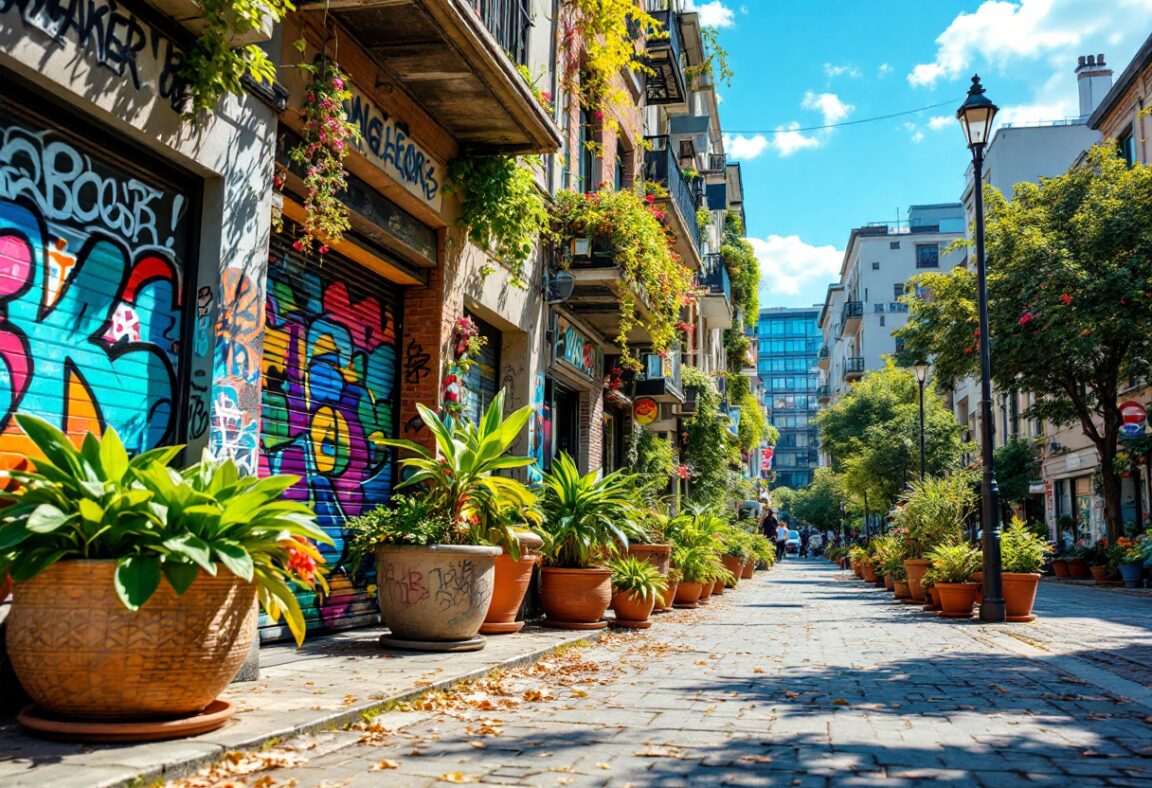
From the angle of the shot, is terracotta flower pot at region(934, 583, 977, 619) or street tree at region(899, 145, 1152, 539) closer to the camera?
terracotta flower pot at region(934, 583, 977, 619)

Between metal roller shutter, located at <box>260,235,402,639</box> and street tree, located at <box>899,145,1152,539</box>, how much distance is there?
18.7 meters

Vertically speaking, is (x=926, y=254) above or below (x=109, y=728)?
above

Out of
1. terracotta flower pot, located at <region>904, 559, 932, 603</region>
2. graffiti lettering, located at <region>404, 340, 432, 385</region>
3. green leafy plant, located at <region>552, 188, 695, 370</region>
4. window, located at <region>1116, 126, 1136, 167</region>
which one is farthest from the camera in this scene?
window, located at <region>1116, 126, 1136, 167</region>

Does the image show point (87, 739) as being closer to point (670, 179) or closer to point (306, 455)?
point (306, 455)

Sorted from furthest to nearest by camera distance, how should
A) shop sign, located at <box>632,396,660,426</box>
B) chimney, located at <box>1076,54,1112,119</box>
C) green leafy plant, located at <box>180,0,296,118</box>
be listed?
chimney, located at <box>1076,54,1112,119</box>, shop sign, located at <box>632,396,660,426</box>, green leafy plant, located at <box>180,0,296,118</box>

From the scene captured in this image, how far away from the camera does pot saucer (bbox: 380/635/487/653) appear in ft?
23.4

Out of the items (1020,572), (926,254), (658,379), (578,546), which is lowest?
(1020,572)

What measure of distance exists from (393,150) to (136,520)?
5249 millimetres

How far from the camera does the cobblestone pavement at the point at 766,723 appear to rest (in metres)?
3.99

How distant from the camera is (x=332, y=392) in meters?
8.51

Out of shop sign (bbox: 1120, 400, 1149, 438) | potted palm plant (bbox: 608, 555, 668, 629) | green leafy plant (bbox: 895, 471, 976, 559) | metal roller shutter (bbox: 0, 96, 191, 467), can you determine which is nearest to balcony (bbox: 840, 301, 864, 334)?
shop sign (bbox: 1120, 400, 1149, 438)

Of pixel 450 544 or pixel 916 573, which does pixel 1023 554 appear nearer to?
pixel 916 573

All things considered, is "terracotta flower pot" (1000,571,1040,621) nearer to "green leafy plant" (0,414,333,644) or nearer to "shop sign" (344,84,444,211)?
"shop sign" (344,84,444,211)

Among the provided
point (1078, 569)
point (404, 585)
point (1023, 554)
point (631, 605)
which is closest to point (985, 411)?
point (1023, 554)
